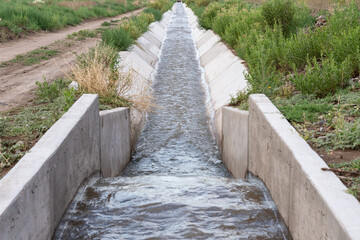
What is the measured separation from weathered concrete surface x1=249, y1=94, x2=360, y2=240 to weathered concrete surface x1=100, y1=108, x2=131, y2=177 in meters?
2.18

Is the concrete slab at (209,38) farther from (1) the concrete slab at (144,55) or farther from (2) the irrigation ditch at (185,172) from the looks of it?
(2) the irrigation ditch at (185,172)

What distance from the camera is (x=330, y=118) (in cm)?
566

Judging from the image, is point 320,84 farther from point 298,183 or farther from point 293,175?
point 298,183

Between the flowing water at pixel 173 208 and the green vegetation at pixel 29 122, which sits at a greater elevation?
the green vegetation at pixel 29 122

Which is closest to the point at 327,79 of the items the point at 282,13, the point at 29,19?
the point at 282,13

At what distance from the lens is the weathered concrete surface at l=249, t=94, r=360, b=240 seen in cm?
311

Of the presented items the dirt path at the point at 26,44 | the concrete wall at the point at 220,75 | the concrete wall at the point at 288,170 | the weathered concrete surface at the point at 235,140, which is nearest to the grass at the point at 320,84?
the weathered concrete surface at the point at 235,140

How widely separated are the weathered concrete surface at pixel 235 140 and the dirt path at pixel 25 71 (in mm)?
3017

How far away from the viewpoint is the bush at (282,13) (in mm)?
12457

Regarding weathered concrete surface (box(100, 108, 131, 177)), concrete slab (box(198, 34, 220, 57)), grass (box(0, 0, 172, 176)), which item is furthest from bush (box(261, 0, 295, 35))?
weathered concrete surface (box(100, 108, 131, 177))

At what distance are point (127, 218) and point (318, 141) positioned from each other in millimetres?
2242

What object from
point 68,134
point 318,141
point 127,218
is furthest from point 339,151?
point 68,134

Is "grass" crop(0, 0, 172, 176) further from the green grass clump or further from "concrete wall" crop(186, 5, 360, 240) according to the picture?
the green grass clump

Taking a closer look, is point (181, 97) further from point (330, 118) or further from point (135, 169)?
point (330, 118)
